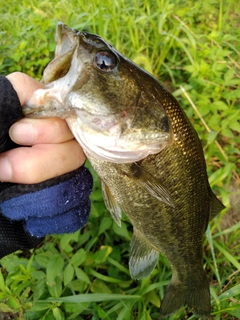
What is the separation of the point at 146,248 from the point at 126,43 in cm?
209

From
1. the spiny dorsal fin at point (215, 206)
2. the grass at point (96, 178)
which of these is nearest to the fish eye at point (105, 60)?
the spiny dorsal fin at point (215, 206)

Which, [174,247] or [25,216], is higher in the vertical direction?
[25,216]

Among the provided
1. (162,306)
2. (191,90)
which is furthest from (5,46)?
(162,306)

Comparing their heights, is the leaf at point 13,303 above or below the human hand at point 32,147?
below

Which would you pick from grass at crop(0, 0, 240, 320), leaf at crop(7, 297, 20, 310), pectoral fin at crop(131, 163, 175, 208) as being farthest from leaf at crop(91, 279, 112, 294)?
pectoral fin at crop(131, 163, 175, 208)

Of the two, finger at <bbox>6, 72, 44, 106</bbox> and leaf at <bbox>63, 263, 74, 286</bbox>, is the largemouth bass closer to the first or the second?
finger at <bbox>6, 72, 44, 106</bbox>

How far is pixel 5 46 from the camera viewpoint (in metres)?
2.85

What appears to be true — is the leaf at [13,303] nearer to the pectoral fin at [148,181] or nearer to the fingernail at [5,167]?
the fingernail at [5,167]

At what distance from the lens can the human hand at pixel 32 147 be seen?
1.08 metres

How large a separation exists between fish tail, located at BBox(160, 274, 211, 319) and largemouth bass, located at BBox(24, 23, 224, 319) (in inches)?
12.8

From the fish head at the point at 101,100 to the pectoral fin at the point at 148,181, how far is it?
0.08 metres

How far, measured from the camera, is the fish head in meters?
1.02

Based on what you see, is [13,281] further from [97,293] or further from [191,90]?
[191,90]

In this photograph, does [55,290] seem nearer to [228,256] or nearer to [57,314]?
[57,314]
